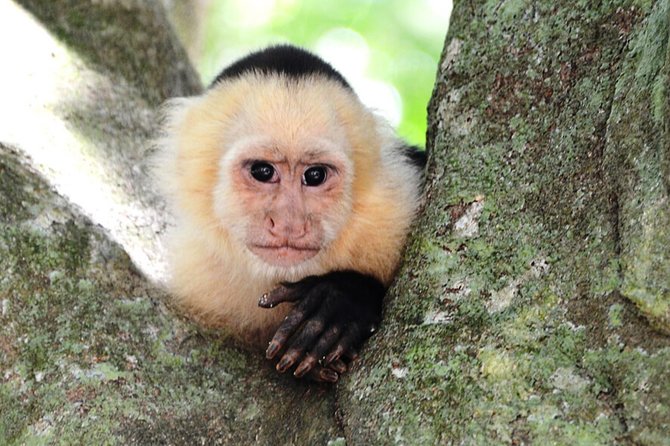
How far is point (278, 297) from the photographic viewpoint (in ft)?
6.84

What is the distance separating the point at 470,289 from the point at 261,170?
870 mm

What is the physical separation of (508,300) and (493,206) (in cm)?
25

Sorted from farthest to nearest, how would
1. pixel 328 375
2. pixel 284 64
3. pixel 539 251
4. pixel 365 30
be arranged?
pixel 365 30 → pixel 284 64 → pixel 328 375 → pixel 539 251

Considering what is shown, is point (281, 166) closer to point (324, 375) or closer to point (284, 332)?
point (284, 332)

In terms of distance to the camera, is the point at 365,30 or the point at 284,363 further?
the point at 365,30

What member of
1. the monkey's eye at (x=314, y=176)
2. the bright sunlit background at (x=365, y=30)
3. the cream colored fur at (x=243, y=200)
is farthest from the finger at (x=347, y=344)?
the bright sunlit background at (x=365, y=30)

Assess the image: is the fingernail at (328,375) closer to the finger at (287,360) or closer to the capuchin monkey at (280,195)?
the finger at (287,360)

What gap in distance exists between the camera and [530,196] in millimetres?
1729

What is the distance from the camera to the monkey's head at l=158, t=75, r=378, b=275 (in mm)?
2283

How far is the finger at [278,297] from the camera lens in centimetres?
208

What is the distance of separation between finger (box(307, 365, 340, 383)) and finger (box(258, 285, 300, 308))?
0.89ft

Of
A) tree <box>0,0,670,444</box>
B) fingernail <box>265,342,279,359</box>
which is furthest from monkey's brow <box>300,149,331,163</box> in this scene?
fingernail <box>265,342,279,359</box>

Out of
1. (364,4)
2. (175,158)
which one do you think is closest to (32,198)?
(175,158)

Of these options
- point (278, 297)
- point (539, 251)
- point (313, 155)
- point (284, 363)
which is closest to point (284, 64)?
point (313, 155)
